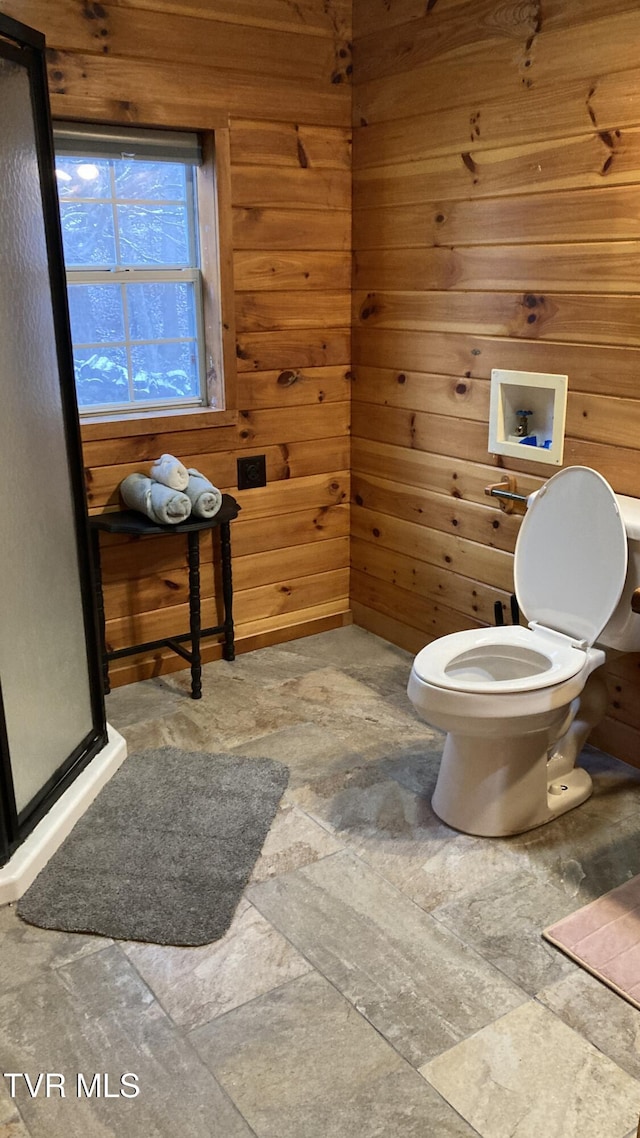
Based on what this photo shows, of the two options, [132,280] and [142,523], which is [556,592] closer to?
[142,523]

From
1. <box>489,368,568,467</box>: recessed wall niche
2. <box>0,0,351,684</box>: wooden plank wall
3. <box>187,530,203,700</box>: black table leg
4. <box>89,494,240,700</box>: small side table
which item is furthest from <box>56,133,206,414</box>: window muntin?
<box>489,368,568,467</box>: recessed wall niche

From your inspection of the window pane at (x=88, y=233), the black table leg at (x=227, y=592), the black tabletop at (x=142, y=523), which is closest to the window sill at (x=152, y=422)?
the black tabletop at (x=142, y=523)

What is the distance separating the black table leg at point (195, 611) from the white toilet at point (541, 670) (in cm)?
94

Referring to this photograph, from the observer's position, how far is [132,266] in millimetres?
2936

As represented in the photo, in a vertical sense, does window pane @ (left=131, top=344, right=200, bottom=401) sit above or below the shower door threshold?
above

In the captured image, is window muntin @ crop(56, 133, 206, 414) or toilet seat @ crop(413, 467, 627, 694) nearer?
toilet seat @ crop(413, 467, 627, 694)

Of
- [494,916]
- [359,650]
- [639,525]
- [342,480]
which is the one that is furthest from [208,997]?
[342,480]

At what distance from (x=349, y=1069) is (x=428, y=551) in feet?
6.10

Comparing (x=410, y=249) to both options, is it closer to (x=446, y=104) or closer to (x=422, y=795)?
(x=446, y=104)

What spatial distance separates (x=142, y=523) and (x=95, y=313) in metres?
0.69

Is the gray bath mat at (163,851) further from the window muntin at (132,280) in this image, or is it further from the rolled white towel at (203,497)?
the window muntin at (132,280)

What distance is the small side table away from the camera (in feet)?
9.27

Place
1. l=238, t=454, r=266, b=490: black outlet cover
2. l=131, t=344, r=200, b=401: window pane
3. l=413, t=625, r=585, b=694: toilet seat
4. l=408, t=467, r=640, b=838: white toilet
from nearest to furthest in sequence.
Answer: l=408, t=467, r=640, b=838: white toilet
l=413, t=625, r=585, b=694: toilet seat
l=131, t=344, r=200, b=401: window pane
l=238, t=454, r=266, b=490: black outlet cover

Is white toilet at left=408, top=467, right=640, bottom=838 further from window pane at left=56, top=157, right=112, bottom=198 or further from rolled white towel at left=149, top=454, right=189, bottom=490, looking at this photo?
window pane at left=56, top=157, right=112, bottom=198
